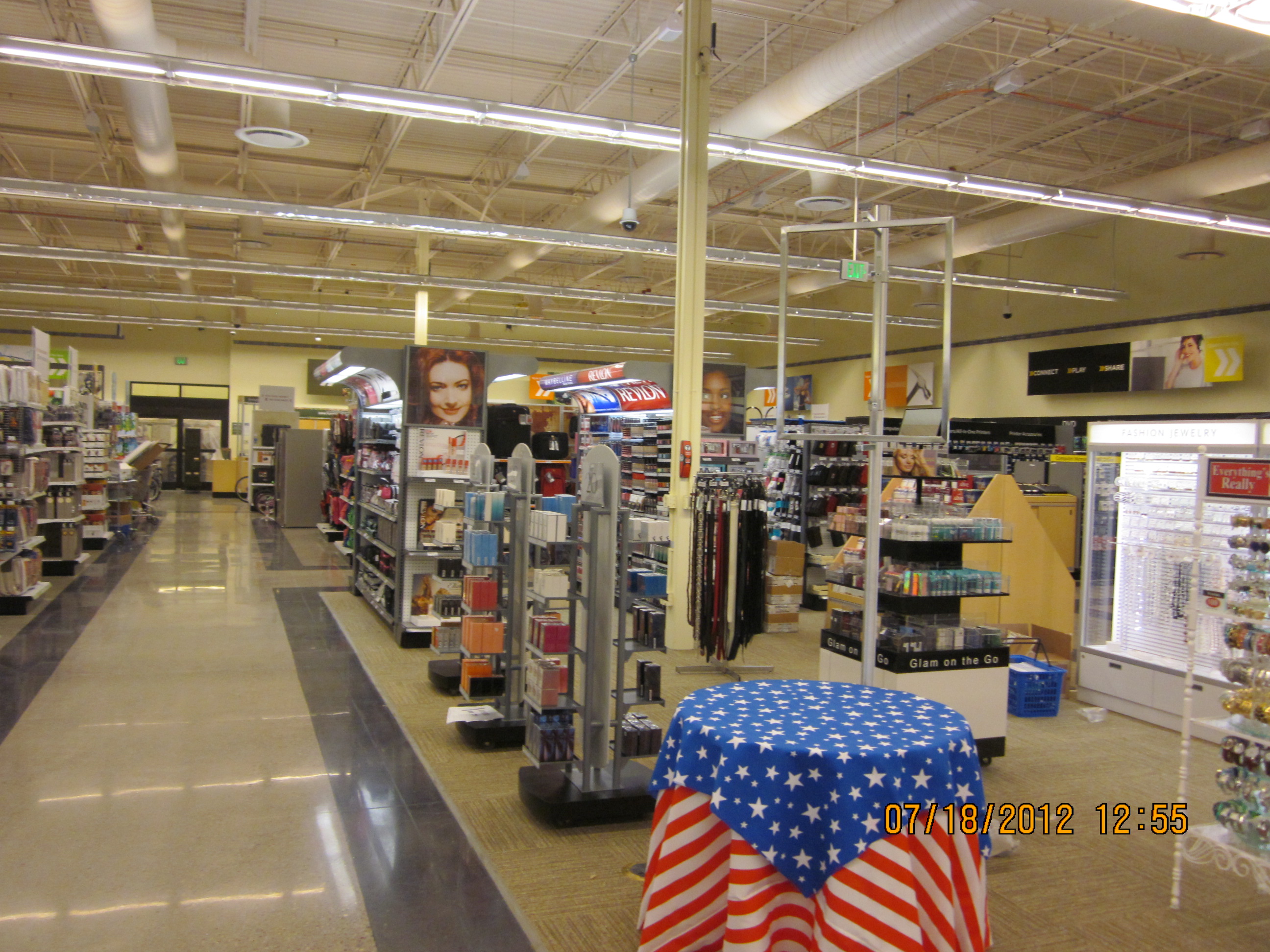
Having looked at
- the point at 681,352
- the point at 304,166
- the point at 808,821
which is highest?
the point at 304,166

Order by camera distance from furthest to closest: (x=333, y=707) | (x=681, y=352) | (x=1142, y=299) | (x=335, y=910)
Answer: (x=1142, y=299) → (x=681, y=352) → (x=333, y=707) → (x=335, y=910)

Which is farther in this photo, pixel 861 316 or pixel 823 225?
pixel 861 316

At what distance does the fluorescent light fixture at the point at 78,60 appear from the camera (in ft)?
21.8

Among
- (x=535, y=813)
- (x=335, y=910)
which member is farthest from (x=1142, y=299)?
(x=335, y=910)

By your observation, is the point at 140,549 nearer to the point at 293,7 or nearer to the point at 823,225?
the point at 293,7

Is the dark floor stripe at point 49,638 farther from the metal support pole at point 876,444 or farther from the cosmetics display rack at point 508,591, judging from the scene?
the metal support pole at point 876,444

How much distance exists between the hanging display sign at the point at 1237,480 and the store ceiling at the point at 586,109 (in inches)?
146

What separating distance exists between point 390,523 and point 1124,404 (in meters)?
12.2

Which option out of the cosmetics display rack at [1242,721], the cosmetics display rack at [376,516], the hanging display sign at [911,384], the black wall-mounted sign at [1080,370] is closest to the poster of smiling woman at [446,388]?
the cosmetics display rack at [376,516]

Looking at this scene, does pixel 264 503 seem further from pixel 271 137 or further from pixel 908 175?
pixel 908 175

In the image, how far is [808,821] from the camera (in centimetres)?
254

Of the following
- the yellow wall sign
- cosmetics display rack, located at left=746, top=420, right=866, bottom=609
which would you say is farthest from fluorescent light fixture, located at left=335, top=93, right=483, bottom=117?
the yellow wall sign

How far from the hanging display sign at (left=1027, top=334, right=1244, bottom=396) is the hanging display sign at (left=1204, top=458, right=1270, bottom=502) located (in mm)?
11278

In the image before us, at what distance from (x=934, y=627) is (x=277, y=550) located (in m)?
11.0
